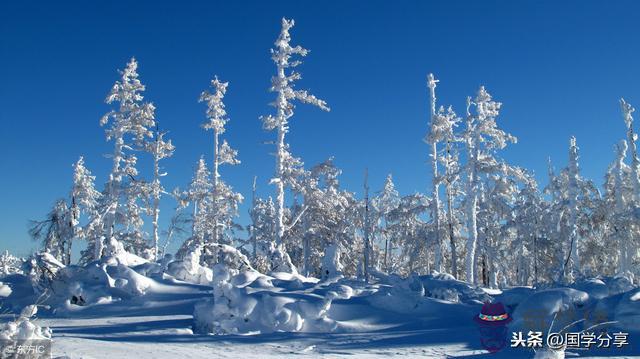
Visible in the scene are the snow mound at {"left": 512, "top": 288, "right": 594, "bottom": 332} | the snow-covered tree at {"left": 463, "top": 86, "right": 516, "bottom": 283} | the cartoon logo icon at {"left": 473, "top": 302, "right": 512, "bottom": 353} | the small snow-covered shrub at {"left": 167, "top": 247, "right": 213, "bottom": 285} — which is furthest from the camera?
the snow-covered tree at {"left": 463, "top": 86, "right": 516, "bottom": 283}

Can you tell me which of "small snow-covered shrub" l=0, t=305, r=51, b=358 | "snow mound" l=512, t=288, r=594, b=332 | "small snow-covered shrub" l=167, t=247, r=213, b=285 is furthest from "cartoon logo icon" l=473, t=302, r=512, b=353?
"small snow-covered shrub" l=167, t=247, r=213, b=285

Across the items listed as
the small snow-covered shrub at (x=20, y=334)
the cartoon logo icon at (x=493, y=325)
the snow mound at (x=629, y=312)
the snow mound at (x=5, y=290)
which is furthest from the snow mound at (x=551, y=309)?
the snow mound at (x=5, y=290)

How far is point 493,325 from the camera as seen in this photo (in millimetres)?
12016

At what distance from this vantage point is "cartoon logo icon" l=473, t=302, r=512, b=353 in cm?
1051

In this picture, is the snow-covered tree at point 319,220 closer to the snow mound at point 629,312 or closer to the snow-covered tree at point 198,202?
the snow-covered tree at point 198,202

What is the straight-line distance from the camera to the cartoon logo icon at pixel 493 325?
34.5ft

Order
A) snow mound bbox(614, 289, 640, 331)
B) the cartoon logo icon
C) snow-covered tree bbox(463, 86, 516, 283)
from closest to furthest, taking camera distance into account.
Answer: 1. the cartoon logo icon
2. snow mound bbox(614, 289, 640, 331)
3. snow-covered tree bbox(463, 86, 516, 283)

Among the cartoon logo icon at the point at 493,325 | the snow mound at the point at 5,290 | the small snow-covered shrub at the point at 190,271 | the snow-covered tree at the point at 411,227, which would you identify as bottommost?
the cartoon logo icon at the point at 493,325

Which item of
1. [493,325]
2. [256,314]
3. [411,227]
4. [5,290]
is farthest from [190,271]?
[411,227]

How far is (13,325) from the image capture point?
7.23m

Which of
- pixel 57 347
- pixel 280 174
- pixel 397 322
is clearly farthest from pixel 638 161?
pixel 57 347

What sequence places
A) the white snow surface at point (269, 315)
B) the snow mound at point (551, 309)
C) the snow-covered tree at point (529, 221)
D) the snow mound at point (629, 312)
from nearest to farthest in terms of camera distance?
1. the white snow surface at point (269, 315)
2. the snow mound at point (629, 312)
3. the snow mound at point (551, 309)
4. the snow-covered tree at point (529, 221)

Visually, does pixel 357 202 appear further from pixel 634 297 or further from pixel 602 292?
pixel 634 297

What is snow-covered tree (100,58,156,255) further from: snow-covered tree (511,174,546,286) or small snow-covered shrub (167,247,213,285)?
snow-covered tree (511,174,546,286)
